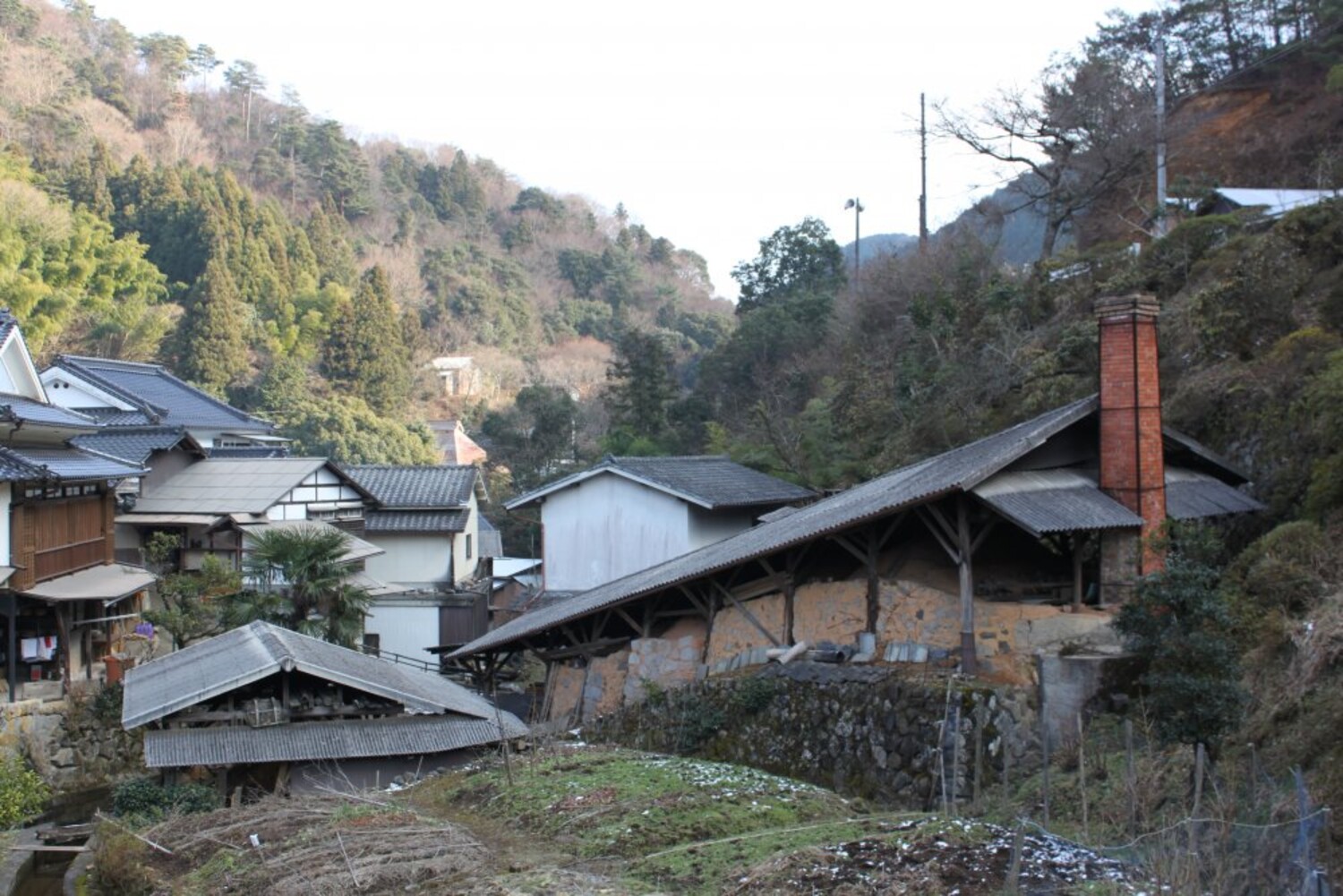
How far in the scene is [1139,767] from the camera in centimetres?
1120

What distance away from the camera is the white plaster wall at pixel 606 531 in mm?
28719

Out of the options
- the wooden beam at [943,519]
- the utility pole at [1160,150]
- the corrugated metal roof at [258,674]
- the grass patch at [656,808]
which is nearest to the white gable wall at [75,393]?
the corrugated metal roof at [258,674]

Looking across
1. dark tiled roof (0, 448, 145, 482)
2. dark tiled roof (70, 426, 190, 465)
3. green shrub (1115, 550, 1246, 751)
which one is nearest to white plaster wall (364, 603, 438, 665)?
dark tiled roof (70, 426, 190, 465)

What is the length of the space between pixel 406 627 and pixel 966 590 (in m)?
19.9

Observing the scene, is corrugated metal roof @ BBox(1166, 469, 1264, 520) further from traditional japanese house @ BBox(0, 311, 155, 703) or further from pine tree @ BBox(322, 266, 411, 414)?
pine tree @ BBox(322, 266, 411, 414)

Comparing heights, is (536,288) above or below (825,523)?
above

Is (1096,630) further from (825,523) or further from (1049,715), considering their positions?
(825,523)

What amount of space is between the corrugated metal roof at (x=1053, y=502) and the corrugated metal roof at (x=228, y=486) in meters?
20.1

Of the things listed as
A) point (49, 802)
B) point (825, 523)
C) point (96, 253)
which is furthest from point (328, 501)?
point (96, 253)

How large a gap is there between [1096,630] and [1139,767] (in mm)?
3917

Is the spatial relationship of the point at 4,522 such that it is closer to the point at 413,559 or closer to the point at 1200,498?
the point at 413,559

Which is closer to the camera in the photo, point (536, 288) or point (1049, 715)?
point (1049, 715)

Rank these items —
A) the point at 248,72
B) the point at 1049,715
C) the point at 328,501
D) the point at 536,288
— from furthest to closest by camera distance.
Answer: the point at 248,72
the point at 536,288
the point at 328,501
the point at 1049,715

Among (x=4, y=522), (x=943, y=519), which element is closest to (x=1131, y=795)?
(x=943, y=519)
